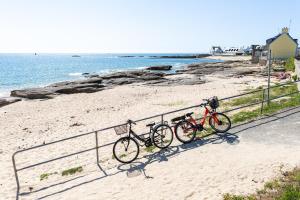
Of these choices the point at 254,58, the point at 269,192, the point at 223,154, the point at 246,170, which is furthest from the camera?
the point at 254,58

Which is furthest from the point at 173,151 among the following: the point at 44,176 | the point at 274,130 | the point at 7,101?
the point at 7,101

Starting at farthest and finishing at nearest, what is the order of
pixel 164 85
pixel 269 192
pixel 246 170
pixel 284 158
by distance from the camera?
pixel 164 85 → pixel 284 158 → pixel 246 170 → pixel 269 192

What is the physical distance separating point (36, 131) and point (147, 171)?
1119cm

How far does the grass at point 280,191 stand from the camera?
6.73 m

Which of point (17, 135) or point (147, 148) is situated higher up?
point (147, 148)

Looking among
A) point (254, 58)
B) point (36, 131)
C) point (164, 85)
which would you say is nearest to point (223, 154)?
point (36, 131)

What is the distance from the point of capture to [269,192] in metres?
7.17

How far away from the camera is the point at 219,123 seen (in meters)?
12.3

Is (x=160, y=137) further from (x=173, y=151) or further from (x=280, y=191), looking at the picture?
(x=280, y=191)

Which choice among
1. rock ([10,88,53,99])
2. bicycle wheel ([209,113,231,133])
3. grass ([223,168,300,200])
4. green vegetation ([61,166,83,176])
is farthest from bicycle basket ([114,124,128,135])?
rock ([10,88,53,99])

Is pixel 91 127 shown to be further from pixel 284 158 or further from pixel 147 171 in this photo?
pixel 284 158

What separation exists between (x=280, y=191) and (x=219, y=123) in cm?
534

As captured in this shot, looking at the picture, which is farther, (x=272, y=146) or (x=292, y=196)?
(x=272, y=146)

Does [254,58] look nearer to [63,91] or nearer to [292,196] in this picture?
[63,91]
